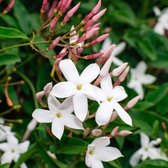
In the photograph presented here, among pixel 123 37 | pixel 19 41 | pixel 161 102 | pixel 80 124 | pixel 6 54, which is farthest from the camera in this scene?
pixel 123 37

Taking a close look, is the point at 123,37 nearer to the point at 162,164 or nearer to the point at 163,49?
the point at 163,49

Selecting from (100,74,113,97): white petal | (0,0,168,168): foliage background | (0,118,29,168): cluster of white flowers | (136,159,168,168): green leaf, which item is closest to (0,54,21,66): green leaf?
(0,0,168,168): foliage background

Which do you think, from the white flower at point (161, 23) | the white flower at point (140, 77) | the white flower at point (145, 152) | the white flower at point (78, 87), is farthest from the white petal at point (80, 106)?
the white flower at point (161, 23)

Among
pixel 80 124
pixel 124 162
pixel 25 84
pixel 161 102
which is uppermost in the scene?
pixel 80 124

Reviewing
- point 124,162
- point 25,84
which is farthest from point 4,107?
point 124,162

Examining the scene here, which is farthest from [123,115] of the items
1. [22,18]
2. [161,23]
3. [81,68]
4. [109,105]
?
[161,23]

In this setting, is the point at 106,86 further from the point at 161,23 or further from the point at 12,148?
the point at 161,23

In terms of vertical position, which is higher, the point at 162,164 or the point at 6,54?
the point at 6,54
